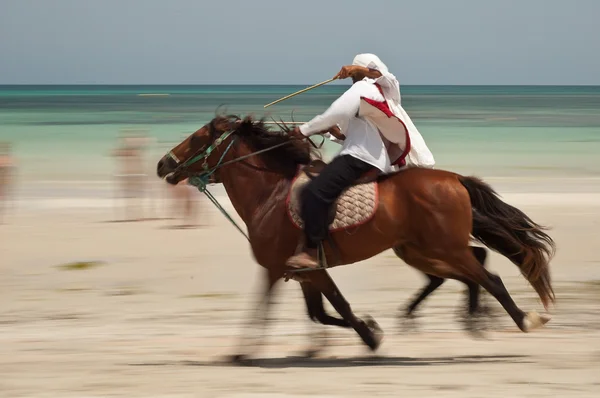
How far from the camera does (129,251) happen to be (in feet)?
46.5

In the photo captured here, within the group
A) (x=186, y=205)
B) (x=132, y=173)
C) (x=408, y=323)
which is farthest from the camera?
(x=132, y=173)

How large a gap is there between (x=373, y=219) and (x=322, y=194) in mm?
439

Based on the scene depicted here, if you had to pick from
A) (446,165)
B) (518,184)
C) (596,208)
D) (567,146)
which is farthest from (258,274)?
(567,146)

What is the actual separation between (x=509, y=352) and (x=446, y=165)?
24083mm

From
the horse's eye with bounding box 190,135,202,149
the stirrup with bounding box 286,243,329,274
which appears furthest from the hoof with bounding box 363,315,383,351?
the horse's eye with bounding box 190,135,202,149

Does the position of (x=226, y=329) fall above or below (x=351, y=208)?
below

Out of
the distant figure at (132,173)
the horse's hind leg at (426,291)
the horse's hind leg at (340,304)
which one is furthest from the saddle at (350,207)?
the distant figure at (132,173)

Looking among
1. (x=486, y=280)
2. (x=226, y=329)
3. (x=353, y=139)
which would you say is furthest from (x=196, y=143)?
(x=486, y=280)

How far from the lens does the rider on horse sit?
305 inches

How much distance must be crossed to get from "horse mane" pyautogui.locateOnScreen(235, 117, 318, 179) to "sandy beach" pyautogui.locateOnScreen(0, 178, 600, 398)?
1.54 m

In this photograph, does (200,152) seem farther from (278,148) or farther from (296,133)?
(296,133)

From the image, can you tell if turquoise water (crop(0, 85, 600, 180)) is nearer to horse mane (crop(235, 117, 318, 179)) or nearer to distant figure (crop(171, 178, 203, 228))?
distant figure (crop(171, 178, 203, 228))

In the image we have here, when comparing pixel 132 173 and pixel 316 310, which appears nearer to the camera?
pixel 316 310

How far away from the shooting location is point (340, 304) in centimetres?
809
